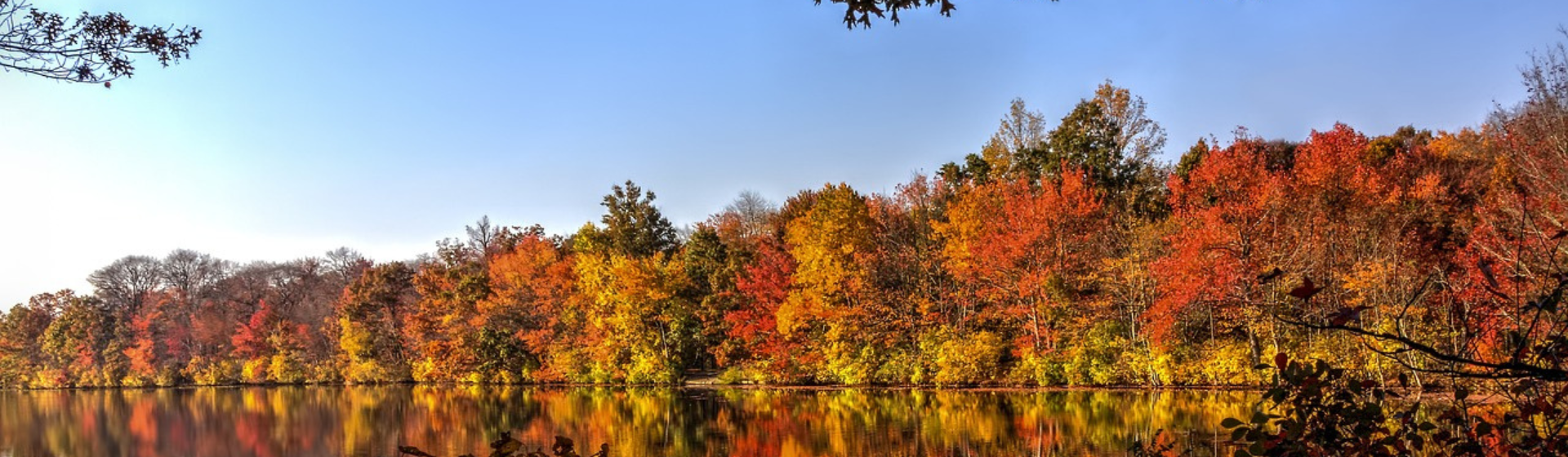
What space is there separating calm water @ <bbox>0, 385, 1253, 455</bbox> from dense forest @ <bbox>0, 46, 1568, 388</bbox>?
2.32 metres

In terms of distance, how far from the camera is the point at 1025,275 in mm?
28406

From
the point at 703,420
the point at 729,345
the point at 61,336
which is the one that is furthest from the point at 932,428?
the point at 61,336

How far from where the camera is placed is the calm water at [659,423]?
17375 millimetres

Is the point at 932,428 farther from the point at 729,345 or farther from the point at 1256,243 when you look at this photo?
the point at 729,345

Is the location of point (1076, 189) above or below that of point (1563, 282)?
above

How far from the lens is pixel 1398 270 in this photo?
21.3 meters

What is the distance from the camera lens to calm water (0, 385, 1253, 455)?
1738 centimetres

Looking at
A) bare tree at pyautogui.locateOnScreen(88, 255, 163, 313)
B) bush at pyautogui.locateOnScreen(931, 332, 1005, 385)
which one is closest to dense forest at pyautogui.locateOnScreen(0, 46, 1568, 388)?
bush at pyautogui.locateOnScreen(931, 332, 1005, 385)

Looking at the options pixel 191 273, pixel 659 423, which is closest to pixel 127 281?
pixel 191 273

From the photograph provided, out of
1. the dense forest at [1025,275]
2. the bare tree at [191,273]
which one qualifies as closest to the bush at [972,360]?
the dense forest at [1025,275]

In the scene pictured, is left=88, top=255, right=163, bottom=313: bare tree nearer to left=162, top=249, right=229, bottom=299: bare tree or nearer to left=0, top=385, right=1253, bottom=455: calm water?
left=162, top=249, right=229, bottom=299: bare tree

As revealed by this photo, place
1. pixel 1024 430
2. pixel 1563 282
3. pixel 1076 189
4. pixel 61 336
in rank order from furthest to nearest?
pixel 61 336
pixel 1076 189
pixel 1024 430
pixel 1563 282

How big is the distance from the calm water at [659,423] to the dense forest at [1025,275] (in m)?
2.32

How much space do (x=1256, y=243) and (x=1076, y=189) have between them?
608 cm
